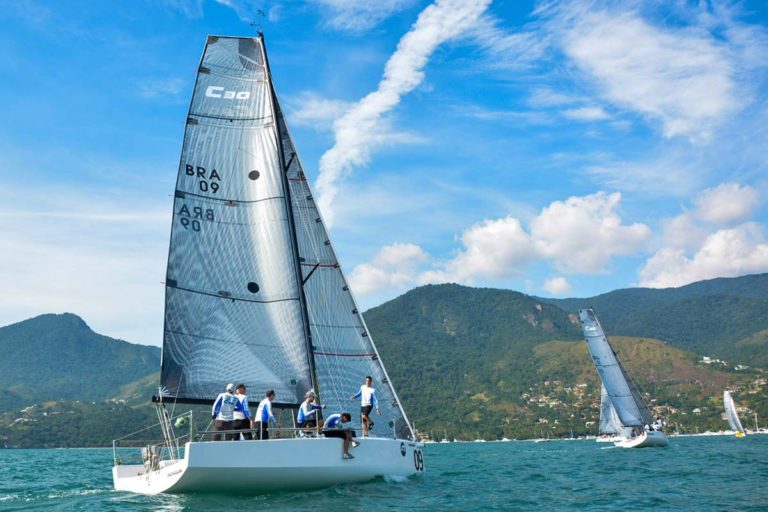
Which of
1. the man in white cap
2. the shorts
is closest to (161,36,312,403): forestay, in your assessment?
the man in white cap

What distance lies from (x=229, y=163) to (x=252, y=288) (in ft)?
12.8

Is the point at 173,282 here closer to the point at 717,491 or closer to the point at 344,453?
the point at 344,453

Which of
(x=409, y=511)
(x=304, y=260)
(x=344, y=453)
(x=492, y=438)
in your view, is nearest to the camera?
(x=409, y=511)

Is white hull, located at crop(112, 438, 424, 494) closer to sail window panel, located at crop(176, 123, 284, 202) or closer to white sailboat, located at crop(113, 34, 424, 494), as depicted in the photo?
white sailboat, located at crop(113, 34, 424, 494)

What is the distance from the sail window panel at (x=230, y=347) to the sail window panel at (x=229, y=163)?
3241 millimetres

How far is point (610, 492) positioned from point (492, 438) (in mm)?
167878

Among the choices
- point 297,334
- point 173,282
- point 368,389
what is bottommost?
point 368,389

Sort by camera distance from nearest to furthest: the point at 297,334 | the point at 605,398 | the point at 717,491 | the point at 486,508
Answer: the point at 486,508, the point at 717,491, the point at 297,334, the point at 605,398

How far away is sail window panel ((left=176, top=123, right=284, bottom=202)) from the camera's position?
69.5 ft

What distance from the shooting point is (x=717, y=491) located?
19625 millimetres

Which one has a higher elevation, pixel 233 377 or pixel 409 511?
pixel 233 377

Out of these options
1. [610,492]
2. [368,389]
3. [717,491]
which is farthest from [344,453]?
[717,491]

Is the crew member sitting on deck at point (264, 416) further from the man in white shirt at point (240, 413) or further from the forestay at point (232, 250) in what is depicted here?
the forestay at point (232, 250)

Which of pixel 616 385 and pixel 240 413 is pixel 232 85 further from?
pixel 616 385
